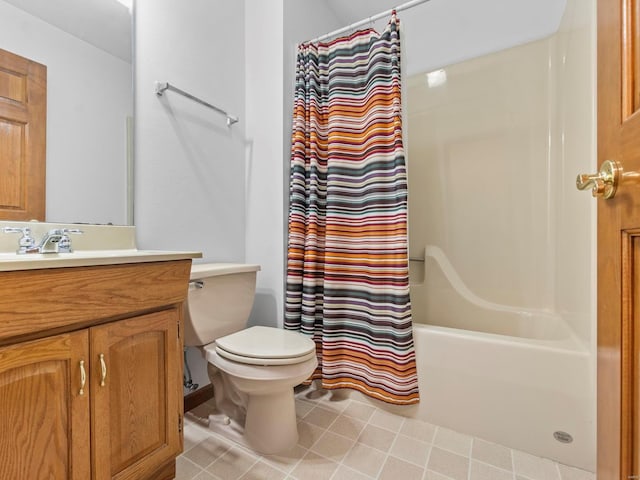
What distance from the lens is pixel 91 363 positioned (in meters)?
0.82

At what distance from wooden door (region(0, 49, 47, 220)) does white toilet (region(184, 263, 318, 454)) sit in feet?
2.01

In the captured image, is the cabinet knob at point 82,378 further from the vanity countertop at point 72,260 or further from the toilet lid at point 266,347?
the toilet lid at point 266,347

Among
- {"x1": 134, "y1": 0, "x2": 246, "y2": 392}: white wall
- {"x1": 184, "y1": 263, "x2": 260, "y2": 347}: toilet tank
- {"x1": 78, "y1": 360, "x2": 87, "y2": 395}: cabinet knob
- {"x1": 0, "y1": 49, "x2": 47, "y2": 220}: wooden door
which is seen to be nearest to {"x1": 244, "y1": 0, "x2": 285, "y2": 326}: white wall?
{"x1": 134, "y1": 0, "x2": 246, "y2": 392}: white wall

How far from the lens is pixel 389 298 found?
Answer: 1508 mm

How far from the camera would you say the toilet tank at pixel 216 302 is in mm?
1334

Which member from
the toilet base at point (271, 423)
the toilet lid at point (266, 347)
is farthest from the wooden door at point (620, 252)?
the toilet base at point (271, 423)

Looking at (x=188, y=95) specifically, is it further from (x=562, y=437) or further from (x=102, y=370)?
(x=562, y=437)

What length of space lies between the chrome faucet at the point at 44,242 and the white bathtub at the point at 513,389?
4.70 ft

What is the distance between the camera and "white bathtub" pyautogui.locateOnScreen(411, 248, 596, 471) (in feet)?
3.84

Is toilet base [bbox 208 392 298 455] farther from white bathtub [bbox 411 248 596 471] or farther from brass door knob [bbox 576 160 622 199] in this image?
brass door knob [bbox 576 160 622 199]

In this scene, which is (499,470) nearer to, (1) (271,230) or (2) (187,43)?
(1) (271,230)

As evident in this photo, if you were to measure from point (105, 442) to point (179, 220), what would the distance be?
970 millimetres

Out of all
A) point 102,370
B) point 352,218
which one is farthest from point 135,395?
point 352,218

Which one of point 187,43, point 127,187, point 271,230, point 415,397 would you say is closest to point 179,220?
point 127,187
